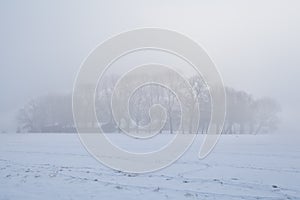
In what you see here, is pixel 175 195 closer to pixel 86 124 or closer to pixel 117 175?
pixel 117 175

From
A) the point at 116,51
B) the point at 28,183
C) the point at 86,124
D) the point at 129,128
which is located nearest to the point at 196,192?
the point at 28,183

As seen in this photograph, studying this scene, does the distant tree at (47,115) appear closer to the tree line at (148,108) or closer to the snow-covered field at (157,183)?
the tree line at (148,108)

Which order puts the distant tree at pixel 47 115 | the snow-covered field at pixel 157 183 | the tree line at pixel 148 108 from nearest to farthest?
the snow-covered field at pixel 157 183, the tree line at pixel 148 108, the distant tree at pixel 47 115

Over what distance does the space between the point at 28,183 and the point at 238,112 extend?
73358mm

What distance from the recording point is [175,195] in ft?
37.1

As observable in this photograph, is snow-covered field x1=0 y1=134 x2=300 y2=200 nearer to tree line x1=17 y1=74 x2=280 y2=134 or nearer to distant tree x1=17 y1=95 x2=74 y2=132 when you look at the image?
tree line x1=17 y1=74 x2=280 y2=134

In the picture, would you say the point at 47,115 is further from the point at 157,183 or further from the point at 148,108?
the point at 157,183

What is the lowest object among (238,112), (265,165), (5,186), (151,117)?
(5,186)

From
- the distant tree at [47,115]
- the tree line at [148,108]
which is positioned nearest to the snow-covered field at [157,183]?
the tree line at [148,108]

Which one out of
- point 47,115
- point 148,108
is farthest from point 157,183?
point 47,115

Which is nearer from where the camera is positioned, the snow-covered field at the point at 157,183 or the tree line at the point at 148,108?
the snow-covered field at the point at 157,183

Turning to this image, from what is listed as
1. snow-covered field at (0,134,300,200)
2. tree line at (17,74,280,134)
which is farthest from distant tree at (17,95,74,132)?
snow-covered field at (0,134,300,200)

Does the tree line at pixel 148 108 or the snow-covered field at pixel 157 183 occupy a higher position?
the tree line at pixel 148 108

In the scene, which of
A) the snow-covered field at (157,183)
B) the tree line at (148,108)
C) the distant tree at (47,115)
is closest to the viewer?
the snow-covered field at (157,183)
